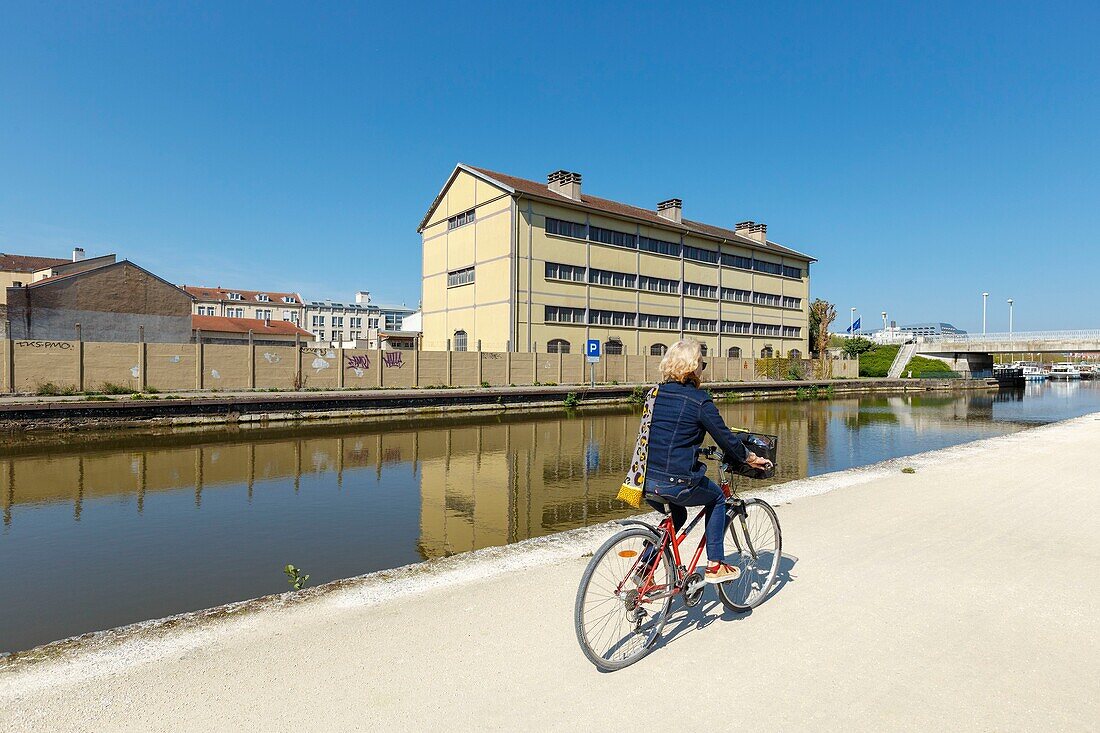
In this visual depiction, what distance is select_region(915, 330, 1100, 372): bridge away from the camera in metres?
52.8

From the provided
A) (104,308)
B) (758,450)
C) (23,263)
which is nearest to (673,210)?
(104,308)

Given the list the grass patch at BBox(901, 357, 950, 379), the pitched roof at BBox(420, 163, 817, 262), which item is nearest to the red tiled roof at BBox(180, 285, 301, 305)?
the pitched roof at BBox(420, 163, 817, 262)

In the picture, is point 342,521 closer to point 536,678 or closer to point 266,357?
point 536,678

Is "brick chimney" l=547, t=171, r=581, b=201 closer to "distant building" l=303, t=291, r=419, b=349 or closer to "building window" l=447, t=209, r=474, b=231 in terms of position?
"building window" l=447, t=209, r=474, b=231

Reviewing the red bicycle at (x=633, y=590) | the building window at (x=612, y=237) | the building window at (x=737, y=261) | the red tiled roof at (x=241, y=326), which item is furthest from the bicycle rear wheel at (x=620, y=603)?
the red tiled roof at (x=241, y=326)

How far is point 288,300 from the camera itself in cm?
9694

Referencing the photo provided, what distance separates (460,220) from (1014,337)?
166 feet

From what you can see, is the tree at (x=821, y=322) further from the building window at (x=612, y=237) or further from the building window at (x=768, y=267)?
the building window at (x=612, y=237)

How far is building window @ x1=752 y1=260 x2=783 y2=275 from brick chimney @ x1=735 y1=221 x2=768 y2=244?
8.91ft

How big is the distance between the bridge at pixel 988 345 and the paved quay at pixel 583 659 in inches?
2423

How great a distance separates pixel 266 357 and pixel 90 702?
931 inches

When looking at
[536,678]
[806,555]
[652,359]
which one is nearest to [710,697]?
[536,678]

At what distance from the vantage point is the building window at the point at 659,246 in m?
43.0

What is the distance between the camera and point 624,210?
4472 centimetres
